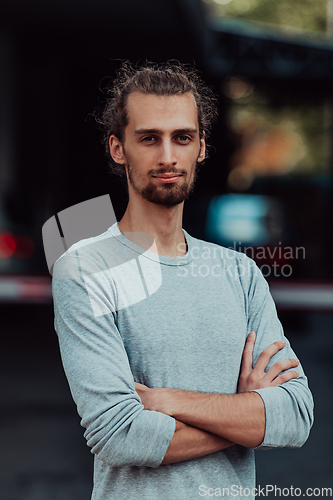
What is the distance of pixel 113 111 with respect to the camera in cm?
246

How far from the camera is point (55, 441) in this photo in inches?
215

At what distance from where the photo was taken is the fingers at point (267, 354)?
225cm

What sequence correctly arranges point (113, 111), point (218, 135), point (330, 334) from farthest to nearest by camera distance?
point (218, 135)
point (330, 334)
point (113, 111)

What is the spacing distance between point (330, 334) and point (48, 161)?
443 inches

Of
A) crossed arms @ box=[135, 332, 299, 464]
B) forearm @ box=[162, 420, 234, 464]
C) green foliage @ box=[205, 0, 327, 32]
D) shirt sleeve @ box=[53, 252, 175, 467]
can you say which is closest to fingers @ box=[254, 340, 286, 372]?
crossed arms @ box=[135, 332, 299, 464]

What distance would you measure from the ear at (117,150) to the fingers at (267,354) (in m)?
0.92

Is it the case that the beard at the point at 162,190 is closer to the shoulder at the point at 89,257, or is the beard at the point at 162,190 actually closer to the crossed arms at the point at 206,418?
the shoulder at the point at 89,257

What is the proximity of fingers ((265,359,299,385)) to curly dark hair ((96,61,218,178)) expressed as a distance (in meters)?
0.98

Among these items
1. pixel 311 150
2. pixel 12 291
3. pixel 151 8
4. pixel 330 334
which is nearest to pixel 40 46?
pixel 151 8

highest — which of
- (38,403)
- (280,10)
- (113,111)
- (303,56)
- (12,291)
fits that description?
(280,10)

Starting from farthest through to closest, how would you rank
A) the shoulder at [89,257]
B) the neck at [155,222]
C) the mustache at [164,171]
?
the neck at [155,222], the mustache at [164,171], the shoulder at [89,257]

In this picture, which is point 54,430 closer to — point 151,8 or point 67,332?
point 67,332

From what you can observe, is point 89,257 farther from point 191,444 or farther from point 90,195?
point 90,195

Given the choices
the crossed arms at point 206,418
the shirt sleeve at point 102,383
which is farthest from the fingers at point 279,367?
the shirt sleeve at point 102,383
